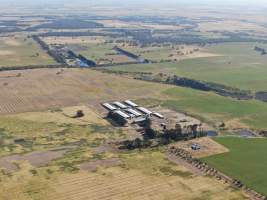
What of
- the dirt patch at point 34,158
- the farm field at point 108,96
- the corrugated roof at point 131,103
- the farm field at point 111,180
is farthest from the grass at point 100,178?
the farm field at point 108,96

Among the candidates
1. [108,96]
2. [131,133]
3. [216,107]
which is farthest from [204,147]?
[108,96]

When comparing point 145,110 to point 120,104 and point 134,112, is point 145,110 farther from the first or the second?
point 120,104

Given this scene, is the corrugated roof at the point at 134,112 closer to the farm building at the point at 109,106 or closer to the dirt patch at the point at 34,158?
the farm building at the point at 109,106

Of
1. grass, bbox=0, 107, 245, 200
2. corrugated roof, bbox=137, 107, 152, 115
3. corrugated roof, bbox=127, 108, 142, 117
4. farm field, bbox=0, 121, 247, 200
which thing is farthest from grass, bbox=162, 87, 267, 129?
farm field, bbox=0, 121, 247, 200

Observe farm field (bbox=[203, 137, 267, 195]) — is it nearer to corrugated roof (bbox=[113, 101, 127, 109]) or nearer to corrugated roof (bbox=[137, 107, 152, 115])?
corrugated roof (bbox=[137, 107, 152, 115])

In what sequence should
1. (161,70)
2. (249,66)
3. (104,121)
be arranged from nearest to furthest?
(104,121) < (161,70) < (249,66)

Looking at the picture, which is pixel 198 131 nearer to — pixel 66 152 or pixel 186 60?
pixel 66 152

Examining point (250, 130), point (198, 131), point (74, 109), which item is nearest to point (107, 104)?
point (74, 109)
